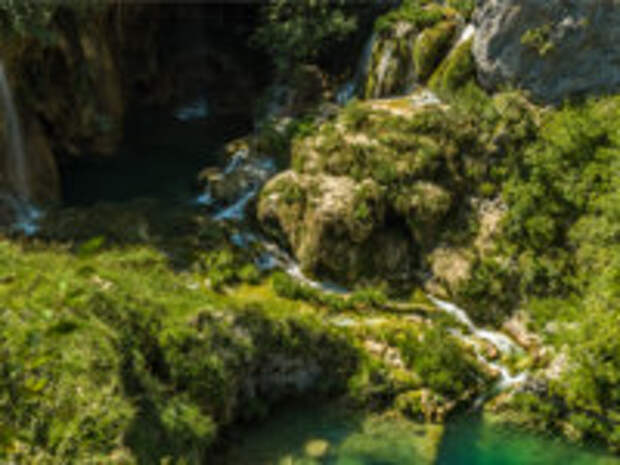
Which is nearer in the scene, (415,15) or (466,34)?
(466,34)

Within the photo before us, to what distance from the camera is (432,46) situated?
54.9ft

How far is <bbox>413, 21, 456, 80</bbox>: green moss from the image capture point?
55.0ft

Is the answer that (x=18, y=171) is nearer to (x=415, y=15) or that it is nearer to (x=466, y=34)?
(x=415, y=15)

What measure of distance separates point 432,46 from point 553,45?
3509 mm

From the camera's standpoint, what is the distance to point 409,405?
11.0 m

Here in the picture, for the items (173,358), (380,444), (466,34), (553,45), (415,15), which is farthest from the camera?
(415,15)

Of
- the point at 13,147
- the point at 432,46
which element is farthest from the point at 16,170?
the point at 432,46

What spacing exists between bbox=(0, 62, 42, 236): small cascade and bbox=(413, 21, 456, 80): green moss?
11.0m

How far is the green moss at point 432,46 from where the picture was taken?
1677cm

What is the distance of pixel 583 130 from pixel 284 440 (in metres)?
9.28

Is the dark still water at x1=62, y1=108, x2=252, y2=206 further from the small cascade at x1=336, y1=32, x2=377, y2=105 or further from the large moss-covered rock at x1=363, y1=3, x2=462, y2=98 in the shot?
the large moss-covered rock at x1=363, y1=3, x2=462, y2=98

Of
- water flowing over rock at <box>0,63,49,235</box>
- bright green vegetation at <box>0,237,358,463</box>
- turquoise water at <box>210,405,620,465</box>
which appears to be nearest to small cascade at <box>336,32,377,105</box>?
bright green vegetation at <box>0,237,358,463</box>

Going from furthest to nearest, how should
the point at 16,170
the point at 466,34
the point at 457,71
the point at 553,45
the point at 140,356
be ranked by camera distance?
the point at 466,34, the point at 457,71, the point at 16,170, the point at 553,45, the point at 140,356

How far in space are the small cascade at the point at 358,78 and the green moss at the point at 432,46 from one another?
7.78ft
